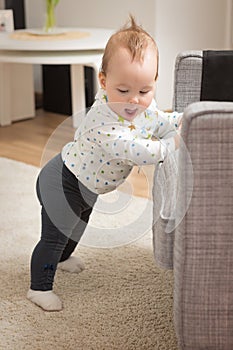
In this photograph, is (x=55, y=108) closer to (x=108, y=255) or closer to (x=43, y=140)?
(x=43, y=140)

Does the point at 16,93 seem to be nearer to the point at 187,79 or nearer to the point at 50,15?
the point at 50,15

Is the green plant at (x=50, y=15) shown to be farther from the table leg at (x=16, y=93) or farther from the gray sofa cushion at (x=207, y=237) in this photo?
the gray sofa cushion at (x=207, y=237)

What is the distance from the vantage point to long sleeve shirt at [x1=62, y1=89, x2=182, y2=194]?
1.31m

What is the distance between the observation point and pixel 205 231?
1156mm

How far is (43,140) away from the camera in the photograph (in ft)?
10.1

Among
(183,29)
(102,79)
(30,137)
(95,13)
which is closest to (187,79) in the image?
(102,79)

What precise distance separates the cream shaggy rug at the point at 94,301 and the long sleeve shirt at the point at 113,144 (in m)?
0.15

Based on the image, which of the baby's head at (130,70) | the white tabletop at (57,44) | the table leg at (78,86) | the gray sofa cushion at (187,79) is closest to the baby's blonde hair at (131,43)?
the baby's head at (130,70)

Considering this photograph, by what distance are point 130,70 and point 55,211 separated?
15.5 inches

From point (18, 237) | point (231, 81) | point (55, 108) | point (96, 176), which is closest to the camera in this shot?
point (96, 176)

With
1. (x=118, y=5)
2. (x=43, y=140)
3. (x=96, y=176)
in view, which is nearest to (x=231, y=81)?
(x=96, y=176)

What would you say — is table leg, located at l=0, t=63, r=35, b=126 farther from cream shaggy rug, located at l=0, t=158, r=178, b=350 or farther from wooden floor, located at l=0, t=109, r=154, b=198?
cream shaggy rug, located at l=0, t=158, r=178, b=350

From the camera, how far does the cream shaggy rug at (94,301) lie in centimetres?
144

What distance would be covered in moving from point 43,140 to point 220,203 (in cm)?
202
